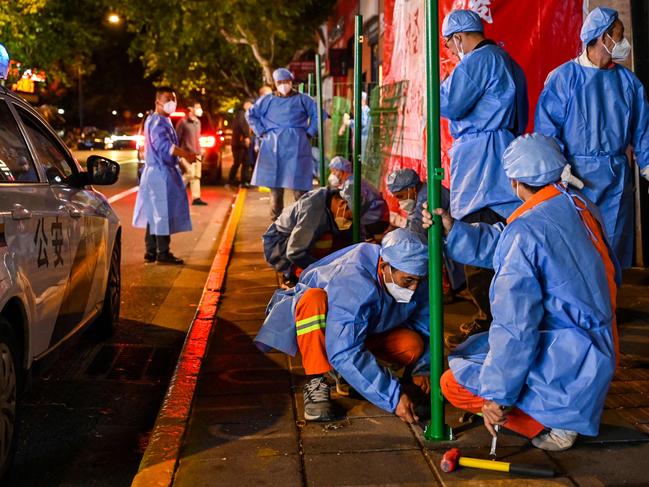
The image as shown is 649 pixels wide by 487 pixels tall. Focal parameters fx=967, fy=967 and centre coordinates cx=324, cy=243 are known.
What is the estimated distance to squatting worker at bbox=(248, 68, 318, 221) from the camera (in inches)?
419

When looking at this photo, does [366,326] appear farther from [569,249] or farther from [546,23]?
[546,23]

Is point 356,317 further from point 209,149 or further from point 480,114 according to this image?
point 209,149

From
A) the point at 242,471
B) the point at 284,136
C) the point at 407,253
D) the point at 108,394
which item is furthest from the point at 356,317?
the point at 284,136

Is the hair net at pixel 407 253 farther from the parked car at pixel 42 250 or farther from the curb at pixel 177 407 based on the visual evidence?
the parked car at pixel 42 250

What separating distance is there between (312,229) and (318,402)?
2.56 metres

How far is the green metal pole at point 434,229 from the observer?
4238 mm

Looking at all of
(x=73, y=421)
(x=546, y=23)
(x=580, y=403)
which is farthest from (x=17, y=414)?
(x=546, y=23)

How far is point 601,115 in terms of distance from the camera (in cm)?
571

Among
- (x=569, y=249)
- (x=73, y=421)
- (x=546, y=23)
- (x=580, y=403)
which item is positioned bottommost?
(x=73, y=421)

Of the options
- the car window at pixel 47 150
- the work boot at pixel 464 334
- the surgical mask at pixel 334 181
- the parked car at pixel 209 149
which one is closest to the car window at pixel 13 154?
the car window at pixel 47 150

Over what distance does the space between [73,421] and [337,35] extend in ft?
73.3

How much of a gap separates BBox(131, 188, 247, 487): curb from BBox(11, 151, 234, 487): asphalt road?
0.62 feet

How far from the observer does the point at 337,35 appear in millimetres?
Result: 26484

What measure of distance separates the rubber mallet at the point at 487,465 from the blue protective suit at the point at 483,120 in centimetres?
207
